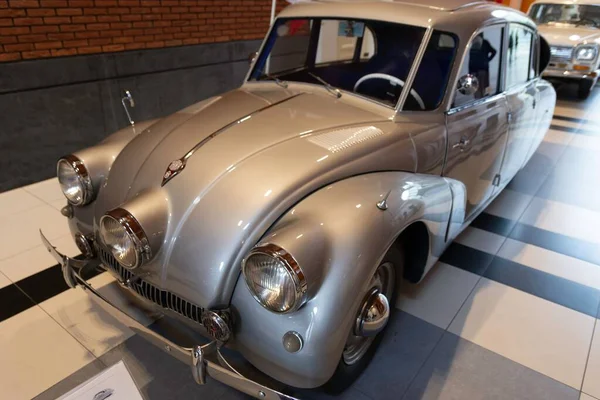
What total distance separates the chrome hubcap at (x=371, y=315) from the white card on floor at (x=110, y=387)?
751 mm

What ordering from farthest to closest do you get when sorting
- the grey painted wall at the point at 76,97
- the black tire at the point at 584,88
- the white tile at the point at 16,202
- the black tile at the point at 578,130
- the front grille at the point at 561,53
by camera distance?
the black tire at the point at 584,88, the front grille at the point at 561,53, the black tile at the point at 578,130, the grey painted wall at the point at 76,97, the white tile at the point at 16,202

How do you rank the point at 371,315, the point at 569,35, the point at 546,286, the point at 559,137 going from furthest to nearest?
the point at 569,35 → the point at 559,137 → the point at 546,286 → the point at 371,315

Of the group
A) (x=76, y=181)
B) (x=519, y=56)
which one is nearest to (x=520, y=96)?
(x=519, y=56)

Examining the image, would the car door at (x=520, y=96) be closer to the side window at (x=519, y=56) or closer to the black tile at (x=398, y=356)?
the side window at (x=519, y=56)

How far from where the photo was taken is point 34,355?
2.01m

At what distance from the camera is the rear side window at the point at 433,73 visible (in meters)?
2.17

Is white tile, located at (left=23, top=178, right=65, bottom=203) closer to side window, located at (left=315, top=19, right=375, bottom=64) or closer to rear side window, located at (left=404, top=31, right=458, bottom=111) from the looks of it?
side window, located at (left=315, top=19, right=375, bottom=64)

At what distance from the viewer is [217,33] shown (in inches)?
200

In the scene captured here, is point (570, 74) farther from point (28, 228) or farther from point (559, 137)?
point (28, 228)

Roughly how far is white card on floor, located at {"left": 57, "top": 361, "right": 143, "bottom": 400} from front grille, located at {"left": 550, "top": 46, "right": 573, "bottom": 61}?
22.8ft

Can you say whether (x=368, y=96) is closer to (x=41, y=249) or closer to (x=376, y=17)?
(x=376, y=17)

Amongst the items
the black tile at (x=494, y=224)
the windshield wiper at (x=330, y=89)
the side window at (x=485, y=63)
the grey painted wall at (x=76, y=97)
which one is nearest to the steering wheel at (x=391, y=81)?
the windshield wiper at (x=330, y=89)

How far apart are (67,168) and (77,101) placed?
229cm

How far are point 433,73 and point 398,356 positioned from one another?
1396mm
